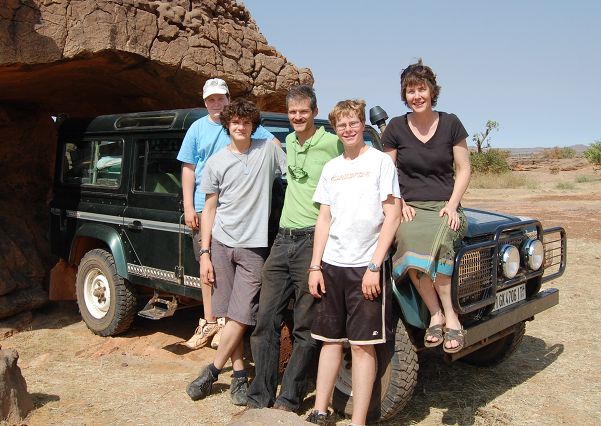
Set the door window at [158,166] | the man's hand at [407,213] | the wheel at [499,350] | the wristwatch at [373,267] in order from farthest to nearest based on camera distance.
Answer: the door window at [158,166], the wheel at [499,350], the man's hand at [407,213], the wristwatch at [373,267]

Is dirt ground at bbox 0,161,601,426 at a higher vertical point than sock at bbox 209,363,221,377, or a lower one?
lower

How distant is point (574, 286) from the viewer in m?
7.22

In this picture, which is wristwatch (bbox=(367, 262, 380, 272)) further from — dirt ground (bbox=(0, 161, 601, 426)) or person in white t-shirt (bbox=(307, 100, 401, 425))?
dirt ground (bbox=(0, 161, 601, 426))

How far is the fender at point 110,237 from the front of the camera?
5270 mm

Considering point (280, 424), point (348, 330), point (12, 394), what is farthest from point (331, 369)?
point (12, 394)

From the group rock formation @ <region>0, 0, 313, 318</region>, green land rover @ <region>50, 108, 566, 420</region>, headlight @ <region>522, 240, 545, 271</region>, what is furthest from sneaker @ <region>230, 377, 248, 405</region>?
rock formation @ <region>0, 0, 313, 318</region>

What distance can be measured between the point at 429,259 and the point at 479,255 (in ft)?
1.87

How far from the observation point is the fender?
527cm

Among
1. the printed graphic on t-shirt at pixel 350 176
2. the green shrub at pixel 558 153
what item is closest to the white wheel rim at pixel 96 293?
the printed graphic on t-shirt at pixel 350 176

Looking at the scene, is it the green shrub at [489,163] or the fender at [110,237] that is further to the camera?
the green shrub at [489,163]

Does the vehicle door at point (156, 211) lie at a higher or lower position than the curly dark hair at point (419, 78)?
lower

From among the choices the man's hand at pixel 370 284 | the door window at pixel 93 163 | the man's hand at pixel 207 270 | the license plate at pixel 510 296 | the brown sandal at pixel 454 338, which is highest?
the door window at pixel 93 163

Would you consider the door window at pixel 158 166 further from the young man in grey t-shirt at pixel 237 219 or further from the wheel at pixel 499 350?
the wheel at pixel 499 350

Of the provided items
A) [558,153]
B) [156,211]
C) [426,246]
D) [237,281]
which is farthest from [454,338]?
[558,153]
